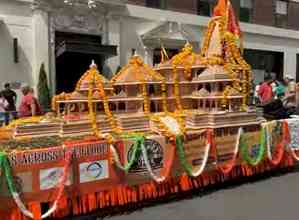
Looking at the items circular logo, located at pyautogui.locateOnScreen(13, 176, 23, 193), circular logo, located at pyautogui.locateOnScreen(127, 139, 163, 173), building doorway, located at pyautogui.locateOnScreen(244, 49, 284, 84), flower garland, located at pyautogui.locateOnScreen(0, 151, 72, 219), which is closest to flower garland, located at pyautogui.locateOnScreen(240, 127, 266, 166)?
circular logo, located at pyautogui.locateOnScreen(127, 139, 163, 173)

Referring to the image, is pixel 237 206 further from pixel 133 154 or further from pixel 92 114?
pixel 92 114

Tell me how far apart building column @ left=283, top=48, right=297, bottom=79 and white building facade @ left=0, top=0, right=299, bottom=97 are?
7.32 meters

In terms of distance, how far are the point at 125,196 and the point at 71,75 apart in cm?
1348

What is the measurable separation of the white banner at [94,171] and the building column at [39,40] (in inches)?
449

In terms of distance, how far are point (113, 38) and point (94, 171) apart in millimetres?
13277

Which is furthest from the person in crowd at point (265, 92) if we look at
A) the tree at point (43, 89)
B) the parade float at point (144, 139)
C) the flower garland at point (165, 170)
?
the flower garland at point (165, 170)

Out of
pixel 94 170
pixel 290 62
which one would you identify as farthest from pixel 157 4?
pixel 94 170

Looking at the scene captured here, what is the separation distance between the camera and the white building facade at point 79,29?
15.3 meters

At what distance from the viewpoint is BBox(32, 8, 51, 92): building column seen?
618 inches

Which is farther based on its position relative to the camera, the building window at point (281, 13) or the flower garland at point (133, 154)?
the building window at point (281, 13)

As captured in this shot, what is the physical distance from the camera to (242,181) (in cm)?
716

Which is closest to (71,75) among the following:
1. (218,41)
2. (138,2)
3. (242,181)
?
(138,2)

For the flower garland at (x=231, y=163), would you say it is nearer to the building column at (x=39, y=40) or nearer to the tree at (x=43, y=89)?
the tree at (x=43, y=89)

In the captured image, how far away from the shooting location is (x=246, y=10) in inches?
928
